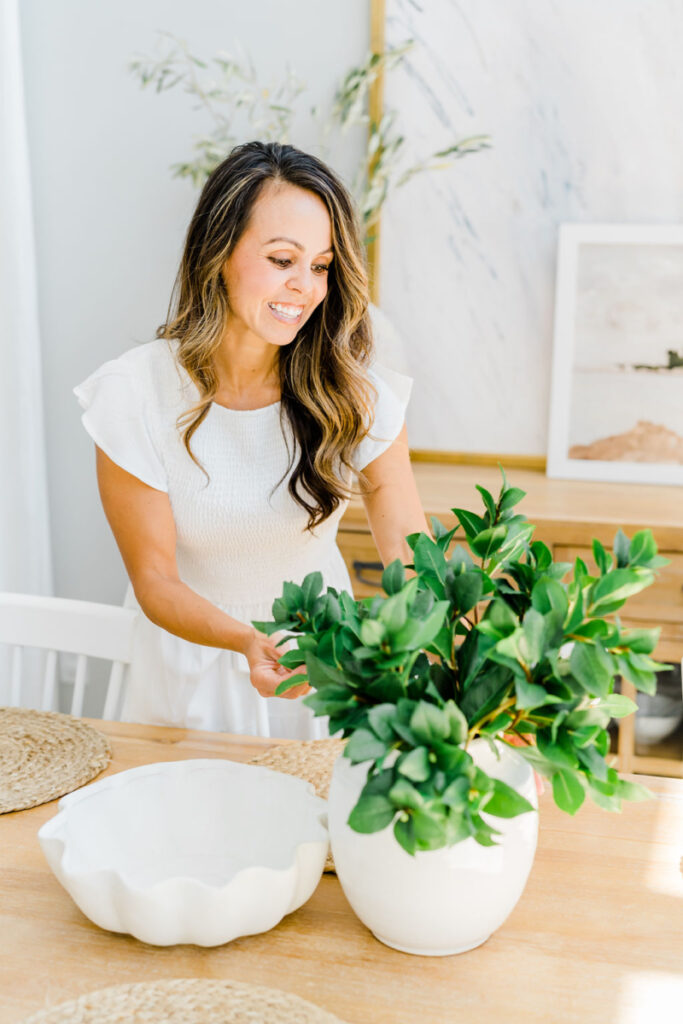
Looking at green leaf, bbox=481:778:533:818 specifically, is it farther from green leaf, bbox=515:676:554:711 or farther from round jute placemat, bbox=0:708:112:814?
round jute placemat, bbox=0:708:112:814

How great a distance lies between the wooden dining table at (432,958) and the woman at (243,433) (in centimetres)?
51

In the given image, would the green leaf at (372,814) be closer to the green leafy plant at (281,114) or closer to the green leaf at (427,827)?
the green leaf at (427,827)

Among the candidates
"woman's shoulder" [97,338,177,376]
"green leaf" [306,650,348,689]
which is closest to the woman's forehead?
"woman's shoulder" [97,338,177,376]

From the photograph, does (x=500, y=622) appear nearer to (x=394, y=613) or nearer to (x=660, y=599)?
(x=394, y=613)

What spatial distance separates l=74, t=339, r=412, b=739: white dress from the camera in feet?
4.87

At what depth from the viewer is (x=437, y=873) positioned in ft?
2.53

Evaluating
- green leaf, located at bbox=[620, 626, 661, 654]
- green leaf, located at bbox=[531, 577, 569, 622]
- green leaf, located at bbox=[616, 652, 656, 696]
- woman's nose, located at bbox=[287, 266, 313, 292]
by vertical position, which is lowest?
green leaf, located at bbox=[616, 652, 656, 696]

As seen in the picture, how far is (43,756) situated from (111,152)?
1.99 metres

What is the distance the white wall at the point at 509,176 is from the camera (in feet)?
7.78

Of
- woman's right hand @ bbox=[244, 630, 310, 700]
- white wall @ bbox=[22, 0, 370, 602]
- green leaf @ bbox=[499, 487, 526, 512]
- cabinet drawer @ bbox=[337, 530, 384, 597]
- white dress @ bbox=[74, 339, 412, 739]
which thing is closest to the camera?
green leaf @ bbox=[499, 487, 526, 512]

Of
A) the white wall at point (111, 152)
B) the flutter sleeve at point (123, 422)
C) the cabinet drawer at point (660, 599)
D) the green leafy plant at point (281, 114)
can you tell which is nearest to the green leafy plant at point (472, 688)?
the flutter sleeve at point (123, 422)

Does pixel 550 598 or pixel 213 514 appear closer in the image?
pixel 550 598

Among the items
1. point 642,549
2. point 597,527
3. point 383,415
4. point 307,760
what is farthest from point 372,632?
point 597,527

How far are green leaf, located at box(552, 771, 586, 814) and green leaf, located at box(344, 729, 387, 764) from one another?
0.13 meters
